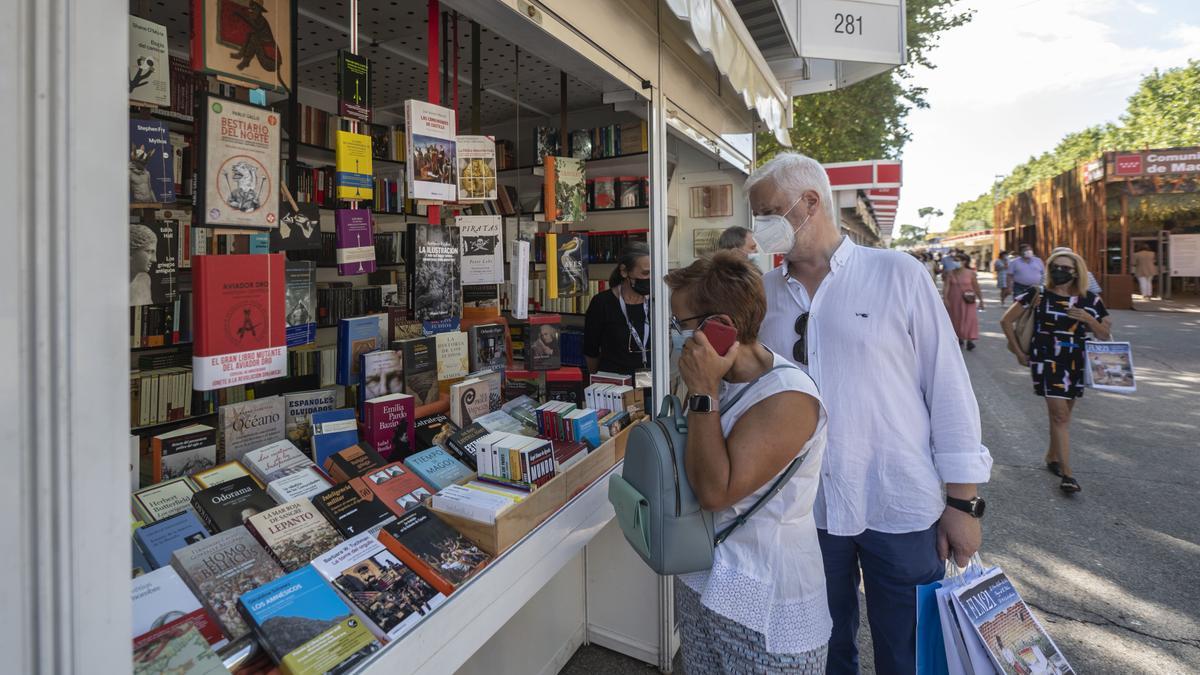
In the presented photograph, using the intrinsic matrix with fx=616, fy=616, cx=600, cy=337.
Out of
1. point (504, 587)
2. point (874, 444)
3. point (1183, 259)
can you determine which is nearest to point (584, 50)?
point (874, 444)

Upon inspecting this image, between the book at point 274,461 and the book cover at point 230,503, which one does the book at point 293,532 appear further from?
the book at point 274,461

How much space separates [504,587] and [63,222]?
47.9 inches

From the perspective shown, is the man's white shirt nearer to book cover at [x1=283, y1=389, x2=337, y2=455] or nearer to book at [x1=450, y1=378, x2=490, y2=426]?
book at [x1=450, y1=378, x2=490, y2=426]

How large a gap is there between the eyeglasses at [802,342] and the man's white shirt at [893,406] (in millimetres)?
56

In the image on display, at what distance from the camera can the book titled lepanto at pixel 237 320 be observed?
1.23 meters

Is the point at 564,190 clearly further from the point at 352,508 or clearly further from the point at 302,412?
the point at 352,508

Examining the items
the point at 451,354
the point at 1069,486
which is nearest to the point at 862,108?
the point at 1069,486

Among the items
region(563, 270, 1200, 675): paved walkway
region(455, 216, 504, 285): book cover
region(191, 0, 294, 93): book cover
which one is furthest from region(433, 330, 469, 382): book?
region(563, 270, 1200, 675): paved walkway

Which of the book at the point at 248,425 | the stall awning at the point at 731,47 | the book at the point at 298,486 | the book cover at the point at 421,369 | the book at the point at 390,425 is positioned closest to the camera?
the book at the point at 298,486

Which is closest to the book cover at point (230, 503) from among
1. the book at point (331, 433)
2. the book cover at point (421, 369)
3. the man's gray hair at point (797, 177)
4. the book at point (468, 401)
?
the book at point (331, 433)

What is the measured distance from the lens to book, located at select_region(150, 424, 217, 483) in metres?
1.64

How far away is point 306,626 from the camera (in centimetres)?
118

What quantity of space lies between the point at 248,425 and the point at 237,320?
0.65 metres

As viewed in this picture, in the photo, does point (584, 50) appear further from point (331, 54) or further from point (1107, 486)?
point (1107, 486)
